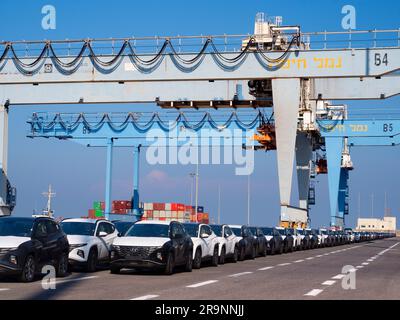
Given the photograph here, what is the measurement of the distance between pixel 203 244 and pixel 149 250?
4592 millimetres

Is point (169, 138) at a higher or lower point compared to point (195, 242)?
higher

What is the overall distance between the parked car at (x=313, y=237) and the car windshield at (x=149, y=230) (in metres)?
25.2

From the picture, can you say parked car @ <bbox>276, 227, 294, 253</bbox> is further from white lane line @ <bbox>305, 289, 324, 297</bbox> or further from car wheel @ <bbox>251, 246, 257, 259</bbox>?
white lane line @ <bbox>305, 289, 324, 297</bbox>

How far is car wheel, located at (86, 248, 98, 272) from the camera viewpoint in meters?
21.0

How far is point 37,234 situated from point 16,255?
1.38 meters

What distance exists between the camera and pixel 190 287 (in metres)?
16.0

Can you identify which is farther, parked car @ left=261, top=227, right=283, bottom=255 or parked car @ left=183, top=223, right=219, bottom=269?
parked car @ left=261, top=227, right=283, bottom=255

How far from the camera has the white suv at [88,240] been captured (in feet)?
68.5

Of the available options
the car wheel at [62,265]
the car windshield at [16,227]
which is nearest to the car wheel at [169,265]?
the car wheel at [62,265]

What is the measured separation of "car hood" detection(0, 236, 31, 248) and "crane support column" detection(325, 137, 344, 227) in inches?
1567

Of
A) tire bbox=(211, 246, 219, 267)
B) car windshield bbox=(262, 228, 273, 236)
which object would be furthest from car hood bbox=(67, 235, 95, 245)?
car windshield bbox=(262, 228, 273, 236)

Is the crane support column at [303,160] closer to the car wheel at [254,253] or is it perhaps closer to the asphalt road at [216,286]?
the car wheel at [254,253]
